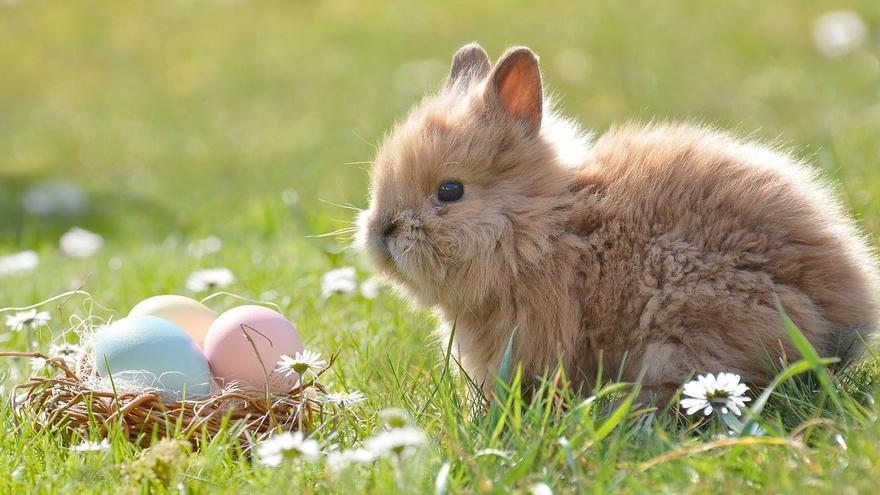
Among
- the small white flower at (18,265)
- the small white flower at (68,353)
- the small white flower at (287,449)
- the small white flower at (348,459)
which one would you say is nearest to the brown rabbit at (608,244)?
the small white flower at (348,459)

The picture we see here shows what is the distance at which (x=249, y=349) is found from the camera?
297 cm

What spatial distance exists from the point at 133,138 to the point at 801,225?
7.90 metres

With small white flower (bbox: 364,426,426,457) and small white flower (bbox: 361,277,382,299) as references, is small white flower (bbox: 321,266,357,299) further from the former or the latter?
small white flower (bbox: 364,426,426,457)

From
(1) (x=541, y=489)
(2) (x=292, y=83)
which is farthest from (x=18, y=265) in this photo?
(2) (x=292, y=83)

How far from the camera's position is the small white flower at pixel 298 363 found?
8.91ft

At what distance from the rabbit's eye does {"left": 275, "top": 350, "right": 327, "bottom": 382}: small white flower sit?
0.59 m

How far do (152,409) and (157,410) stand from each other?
2 centimetres

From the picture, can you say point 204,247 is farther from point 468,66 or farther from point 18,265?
point 468,66

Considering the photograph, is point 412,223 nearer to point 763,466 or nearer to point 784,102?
point 763,466

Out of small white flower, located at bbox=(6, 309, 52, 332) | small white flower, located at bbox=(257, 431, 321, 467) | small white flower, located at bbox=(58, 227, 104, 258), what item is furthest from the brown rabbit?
small white flower, located at bbox=(58, 227, 104, 258)

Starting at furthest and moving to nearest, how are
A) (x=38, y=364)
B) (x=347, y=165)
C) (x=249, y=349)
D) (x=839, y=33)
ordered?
(x=839, y=33)
(x=347, y=165)
(x=38, y=364)
(x=249, y=349)

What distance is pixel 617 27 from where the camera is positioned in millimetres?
10609

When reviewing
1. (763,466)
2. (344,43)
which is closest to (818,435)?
(763,466)

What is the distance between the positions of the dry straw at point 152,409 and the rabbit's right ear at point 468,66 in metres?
1.10
